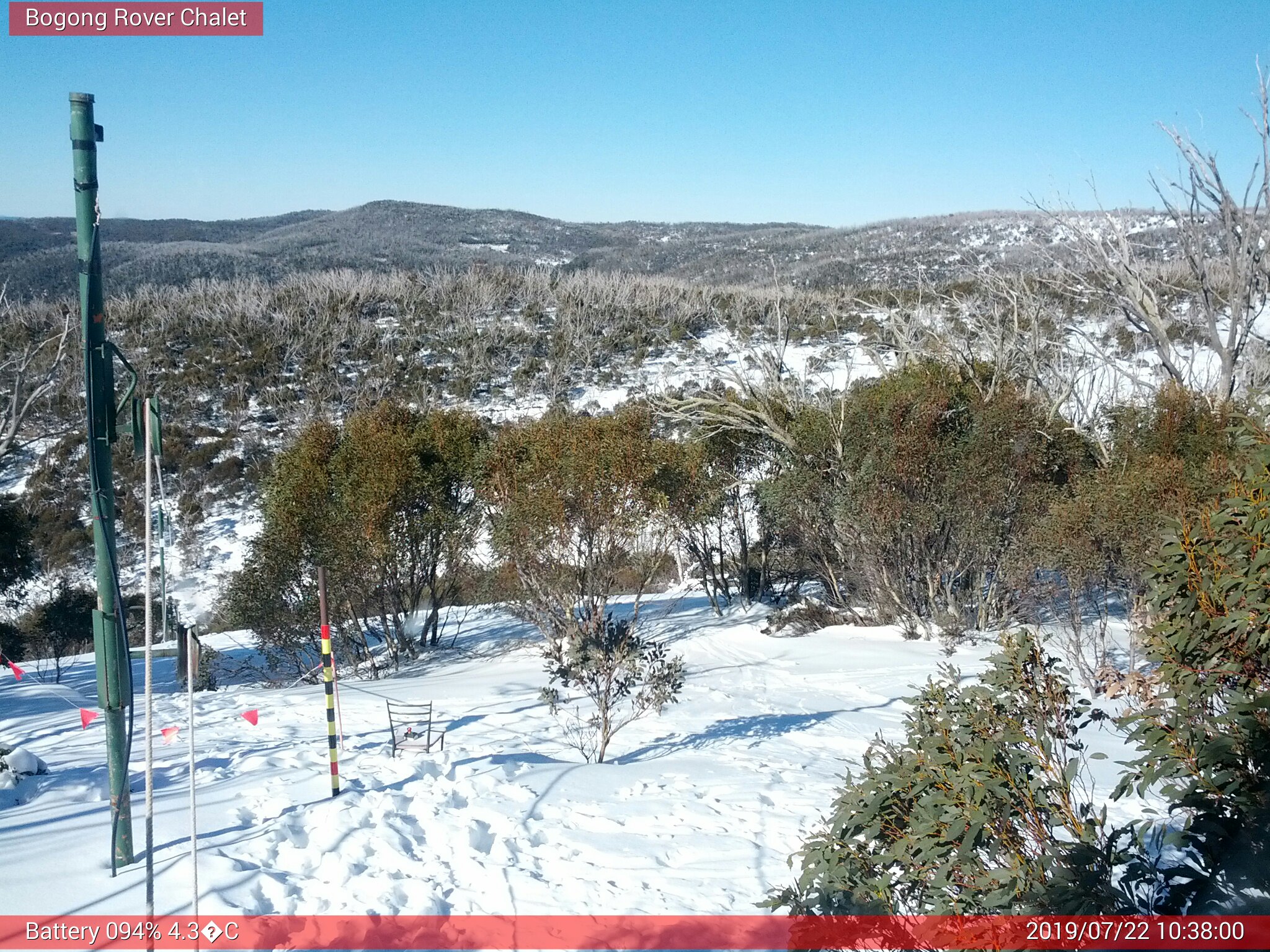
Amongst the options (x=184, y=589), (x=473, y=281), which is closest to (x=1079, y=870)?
(x=184, y=589)

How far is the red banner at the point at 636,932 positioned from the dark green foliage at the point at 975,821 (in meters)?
0.06

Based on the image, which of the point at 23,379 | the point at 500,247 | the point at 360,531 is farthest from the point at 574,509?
the point at 500,247

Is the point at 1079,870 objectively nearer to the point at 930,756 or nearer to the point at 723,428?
the point at 930,756

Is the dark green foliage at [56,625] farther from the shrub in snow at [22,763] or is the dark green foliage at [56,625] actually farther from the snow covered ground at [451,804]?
the shrub in snow at [22,763]

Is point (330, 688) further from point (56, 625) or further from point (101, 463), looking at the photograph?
point (56, 625)

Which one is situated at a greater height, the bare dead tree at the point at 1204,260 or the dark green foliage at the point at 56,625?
the bare dead tree at the point at 1204,260

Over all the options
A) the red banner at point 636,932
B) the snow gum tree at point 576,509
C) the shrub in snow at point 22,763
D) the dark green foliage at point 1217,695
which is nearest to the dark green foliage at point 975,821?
the red banner at point 636,932

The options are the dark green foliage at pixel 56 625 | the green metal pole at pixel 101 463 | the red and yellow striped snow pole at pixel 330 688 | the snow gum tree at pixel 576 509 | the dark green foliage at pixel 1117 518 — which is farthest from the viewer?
the dark green foliage at pixel 56 625

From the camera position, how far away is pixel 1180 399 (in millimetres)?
13453

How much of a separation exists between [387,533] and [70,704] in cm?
669

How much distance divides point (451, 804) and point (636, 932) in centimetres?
212

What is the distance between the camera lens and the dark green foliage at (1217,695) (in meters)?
2.31

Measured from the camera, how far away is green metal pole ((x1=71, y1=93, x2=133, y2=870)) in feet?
12.4

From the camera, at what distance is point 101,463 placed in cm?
396
